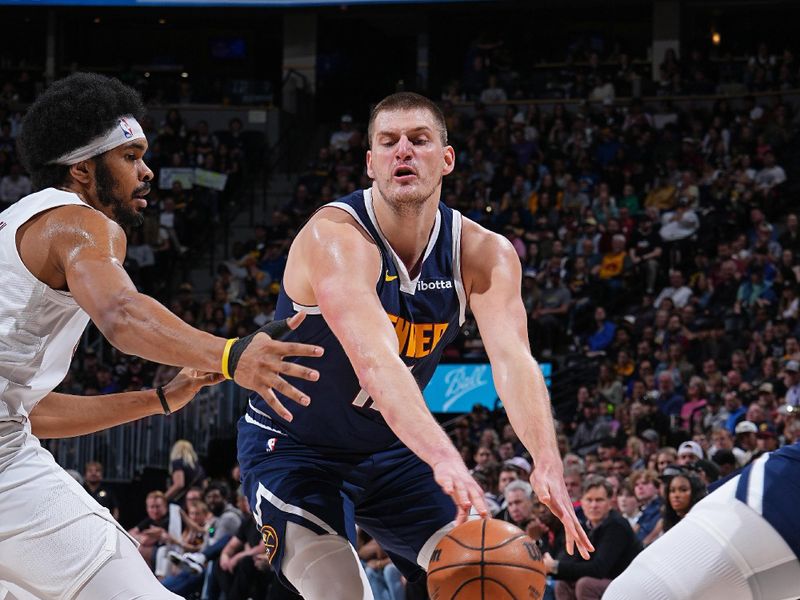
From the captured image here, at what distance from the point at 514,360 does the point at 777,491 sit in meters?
1.50

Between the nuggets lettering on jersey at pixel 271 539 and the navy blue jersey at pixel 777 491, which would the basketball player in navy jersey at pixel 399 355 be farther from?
the navy blue jersey at pixel 777 491

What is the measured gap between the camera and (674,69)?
21922 mm

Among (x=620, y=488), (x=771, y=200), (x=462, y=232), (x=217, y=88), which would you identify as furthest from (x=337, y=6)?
(x=462, y=232)

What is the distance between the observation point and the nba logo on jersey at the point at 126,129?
13.4ft

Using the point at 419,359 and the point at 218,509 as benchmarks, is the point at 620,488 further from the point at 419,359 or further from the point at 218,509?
the point at 419,359

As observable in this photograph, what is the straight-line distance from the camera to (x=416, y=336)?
187 inches

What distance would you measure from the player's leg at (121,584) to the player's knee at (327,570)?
0.92 m

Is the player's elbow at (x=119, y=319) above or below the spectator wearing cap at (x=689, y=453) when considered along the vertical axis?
above

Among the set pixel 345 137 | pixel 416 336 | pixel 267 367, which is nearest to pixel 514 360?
pixel 416 336

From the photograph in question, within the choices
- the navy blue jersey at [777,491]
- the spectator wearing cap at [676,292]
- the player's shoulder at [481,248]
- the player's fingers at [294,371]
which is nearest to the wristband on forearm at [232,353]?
the player's fingers at [294,371]

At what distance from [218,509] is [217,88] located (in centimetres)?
1457

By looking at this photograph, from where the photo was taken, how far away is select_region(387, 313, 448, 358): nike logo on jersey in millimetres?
4699

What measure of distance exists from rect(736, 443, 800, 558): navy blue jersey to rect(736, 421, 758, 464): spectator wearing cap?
8.07 meters

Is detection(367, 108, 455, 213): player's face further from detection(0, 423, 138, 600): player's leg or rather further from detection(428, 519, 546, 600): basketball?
detection(0, 423, 138, 600): player's leg
